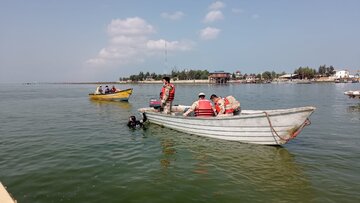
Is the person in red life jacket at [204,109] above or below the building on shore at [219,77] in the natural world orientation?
below

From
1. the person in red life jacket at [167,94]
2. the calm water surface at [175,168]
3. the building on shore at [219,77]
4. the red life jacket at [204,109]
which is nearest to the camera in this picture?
the calm water surface at [175,168]

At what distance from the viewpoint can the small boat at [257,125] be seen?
1038cm

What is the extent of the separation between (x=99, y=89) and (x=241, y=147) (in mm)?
30099

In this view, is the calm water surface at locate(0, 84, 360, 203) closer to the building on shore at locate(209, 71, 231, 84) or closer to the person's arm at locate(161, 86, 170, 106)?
the person's arm at locate(161, 86, 170, 106)

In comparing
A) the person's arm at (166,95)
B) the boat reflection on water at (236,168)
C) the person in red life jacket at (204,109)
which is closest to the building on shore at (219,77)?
the person's arm at (166,95)

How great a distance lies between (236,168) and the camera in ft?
29.5

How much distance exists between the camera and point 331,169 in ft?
29.2

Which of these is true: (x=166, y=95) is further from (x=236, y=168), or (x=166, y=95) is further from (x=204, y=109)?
(x=236, y=168)

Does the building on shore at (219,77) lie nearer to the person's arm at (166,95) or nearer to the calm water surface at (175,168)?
the person's arm at (166,95)

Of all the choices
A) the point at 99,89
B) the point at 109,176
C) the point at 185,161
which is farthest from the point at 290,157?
the point at 99,89

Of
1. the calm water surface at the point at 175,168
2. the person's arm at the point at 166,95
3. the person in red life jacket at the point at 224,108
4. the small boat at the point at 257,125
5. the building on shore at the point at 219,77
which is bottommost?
the calm water surface at the point at 175,168

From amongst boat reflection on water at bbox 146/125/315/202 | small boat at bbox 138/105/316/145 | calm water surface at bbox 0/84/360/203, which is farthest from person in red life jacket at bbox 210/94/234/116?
calm water surface at bbox 0/84/360/203

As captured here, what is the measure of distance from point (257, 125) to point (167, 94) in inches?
237

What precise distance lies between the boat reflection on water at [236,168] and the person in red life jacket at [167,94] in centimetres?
327
